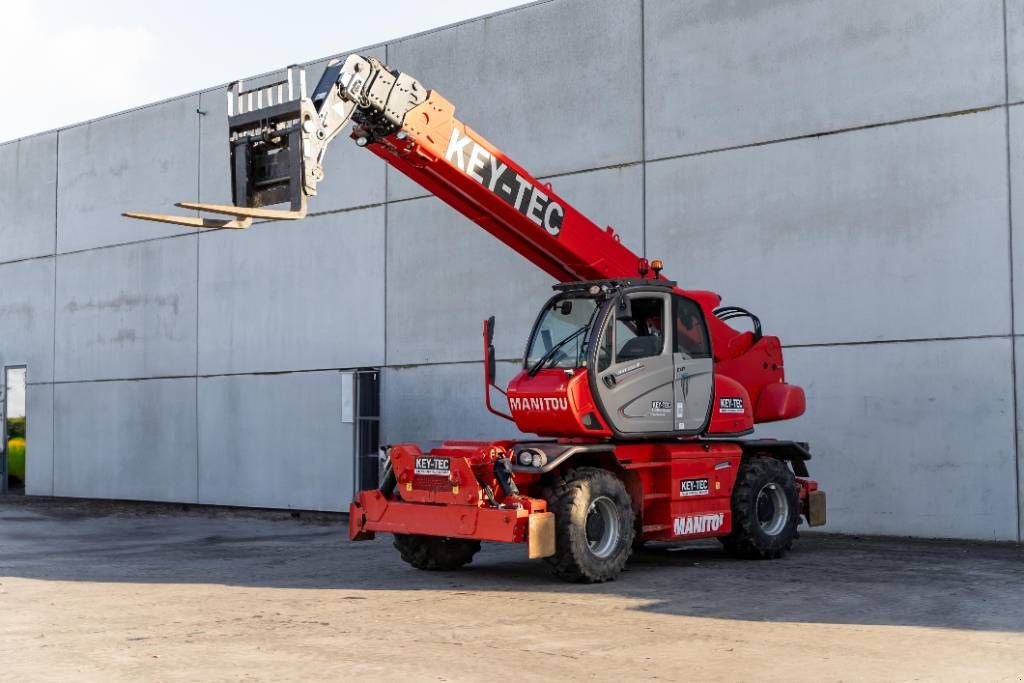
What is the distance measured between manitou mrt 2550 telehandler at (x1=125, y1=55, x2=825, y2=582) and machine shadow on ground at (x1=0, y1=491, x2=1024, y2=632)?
18.6 inches

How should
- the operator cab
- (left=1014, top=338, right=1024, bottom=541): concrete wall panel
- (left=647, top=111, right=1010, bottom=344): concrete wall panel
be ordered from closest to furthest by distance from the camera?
the operator cab < (left=1014, top=338, right=1024, bottom=541): concrete wall panel < (left=647, top=111, right=1010, bottom=344): concrete wall panel

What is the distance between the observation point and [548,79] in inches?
787

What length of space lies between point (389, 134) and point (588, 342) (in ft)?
9.35

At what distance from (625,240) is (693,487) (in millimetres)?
6234

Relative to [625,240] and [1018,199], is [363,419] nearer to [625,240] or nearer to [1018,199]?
[625,240]

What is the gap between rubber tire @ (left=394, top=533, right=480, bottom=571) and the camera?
13.3 metres

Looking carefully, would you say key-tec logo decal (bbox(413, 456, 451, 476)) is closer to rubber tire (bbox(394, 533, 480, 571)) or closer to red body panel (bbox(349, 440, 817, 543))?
red body panel (bbox(349, 440, 817, 543))

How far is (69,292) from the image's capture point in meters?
27.2

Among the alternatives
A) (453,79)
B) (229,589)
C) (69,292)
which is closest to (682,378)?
(229,589)

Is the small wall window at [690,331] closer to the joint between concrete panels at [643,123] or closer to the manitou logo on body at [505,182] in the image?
the manitou logo on body at [505,182]

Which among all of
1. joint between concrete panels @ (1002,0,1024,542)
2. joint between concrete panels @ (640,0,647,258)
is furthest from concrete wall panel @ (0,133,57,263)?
joint between concrete panels @ (1002,0,1024,542)

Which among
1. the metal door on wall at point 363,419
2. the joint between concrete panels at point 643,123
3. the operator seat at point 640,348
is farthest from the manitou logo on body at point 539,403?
Answer: the metal door on wall at point 363,419

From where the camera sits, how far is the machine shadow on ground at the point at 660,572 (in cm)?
1059

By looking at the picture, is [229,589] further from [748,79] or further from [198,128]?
[198,128]
